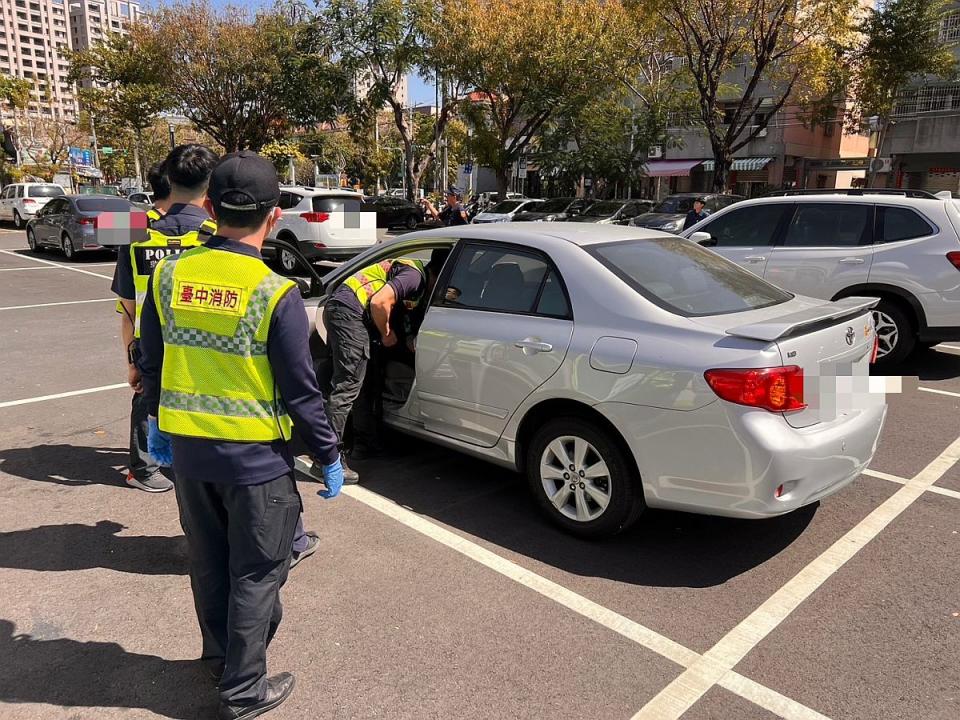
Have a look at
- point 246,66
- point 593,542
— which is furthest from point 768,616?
point 246,66

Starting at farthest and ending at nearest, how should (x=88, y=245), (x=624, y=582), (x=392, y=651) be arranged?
(x=88, y=245) → (x=624, y=582) → (x=392, y=651)

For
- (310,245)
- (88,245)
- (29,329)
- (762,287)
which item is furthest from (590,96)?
(762,287)

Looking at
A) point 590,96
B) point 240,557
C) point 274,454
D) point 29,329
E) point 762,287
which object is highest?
point 590,96

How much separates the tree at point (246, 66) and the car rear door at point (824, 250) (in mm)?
21474

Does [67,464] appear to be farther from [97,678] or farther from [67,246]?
[67,246]

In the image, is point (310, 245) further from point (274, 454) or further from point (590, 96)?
point (590, 96)

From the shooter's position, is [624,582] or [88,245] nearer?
[624,582]

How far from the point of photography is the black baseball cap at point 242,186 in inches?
87.4

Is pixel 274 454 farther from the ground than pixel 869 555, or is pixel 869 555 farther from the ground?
pixel 274 454

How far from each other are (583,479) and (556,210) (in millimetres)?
21447

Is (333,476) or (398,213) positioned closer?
(333,476)

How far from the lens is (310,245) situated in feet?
49.2

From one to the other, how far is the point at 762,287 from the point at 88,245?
15692mm

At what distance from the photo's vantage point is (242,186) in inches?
87.5
